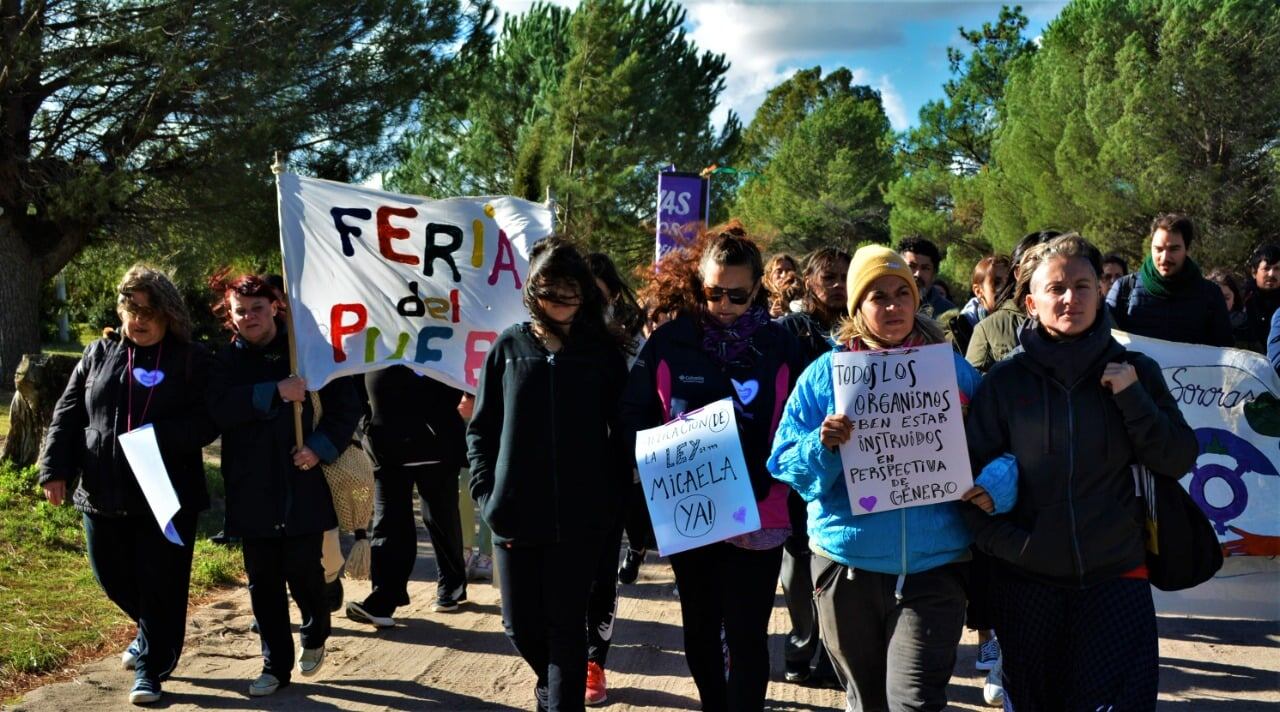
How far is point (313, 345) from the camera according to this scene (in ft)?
17.6

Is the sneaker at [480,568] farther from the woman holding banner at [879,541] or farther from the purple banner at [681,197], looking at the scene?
the purple banner at [681,197]

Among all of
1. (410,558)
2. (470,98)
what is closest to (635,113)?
(470,98)

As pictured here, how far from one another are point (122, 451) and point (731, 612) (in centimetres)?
292

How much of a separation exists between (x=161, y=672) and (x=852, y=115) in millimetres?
51813

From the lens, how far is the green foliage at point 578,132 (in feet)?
88.2

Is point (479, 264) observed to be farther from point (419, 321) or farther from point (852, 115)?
point (852, 115)

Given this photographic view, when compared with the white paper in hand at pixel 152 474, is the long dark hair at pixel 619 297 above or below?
above

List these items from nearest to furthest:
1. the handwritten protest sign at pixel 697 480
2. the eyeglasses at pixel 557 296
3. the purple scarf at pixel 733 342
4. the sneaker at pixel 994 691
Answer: the handwritten protest sign at pixel 697 480 → the purple scarf at pixel 733 342 → the eyeglasses at pixel 557 296 → the sneaker at pixel 994 691

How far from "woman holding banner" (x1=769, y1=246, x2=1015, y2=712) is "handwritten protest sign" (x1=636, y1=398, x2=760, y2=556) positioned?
209 mm

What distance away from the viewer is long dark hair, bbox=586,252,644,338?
4.96m

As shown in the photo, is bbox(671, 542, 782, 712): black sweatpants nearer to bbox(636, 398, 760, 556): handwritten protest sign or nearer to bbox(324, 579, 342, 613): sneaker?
bbox(636, 398, 760, 556): handwritten protest sign

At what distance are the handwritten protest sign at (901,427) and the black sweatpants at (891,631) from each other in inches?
9.6

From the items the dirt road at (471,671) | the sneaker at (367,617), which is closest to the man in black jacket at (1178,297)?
the dirt road at (471,671)

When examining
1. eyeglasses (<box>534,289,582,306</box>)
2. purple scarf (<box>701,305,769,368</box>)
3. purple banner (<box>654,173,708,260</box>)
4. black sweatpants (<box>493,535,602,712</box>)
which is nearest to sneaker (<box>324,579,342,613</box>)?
black sweatpants (<box>493,535,602,712</box>)
